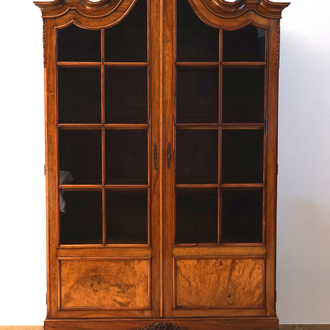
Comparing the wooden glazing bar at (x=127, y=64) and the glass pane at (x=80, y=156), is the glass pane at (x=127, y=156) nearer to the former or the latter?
the glass pane at (x=80, y=156)

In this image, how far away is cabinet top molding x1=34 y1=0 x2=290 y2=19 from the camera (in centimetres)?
171

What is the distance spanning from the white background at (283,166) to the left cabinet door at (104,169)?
0.53 metres

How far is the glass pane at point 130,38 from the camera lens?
1750 mm

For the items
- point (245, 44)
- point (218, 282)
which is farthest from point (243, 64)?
point (218, 282)

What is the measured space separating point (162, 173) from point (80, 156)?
424mm

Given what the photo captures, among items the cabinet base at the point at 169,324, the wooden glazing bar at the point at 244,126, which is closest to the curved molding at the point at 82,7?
the wooden glazing bar at the point at 244,126

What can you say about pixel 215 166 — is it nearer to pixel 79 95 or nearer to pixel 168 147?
pixel 168 147

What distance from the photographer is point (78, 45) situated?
5.79 feet

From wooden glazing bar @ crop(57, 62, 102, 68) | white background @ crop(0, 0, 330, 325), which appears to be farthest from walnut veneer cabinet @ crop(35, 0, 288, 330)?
white background @ crop(0, 0, 330, 325)

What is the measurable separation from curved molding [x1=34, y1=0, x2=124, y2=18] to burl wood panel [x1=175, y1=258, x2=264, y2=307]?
128 centimetres

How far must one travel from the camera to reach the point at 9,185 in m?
2.26

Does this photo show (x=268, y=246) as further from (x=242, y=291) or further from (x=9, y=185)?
(x=9, y=185)

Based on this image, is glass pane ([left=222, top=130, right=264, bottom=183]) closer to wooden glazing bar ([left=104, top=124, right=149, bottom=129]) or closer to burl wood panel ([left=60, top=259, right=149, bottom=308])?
wooden glazing bar ([left=104, top=124, right=149, bottom=129])

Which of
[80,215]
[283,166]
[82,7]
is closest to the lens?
[82,7]
